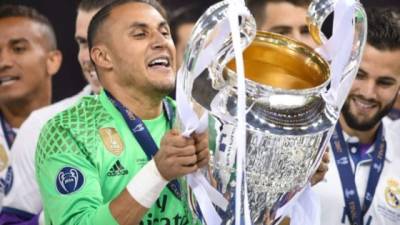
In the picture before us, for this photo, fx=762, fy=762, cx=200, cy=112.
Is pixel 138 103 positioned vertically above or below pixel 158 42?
below

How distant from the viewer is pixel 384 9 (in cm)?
284

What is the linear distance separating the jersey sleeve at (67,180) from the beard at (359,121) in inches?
47.9

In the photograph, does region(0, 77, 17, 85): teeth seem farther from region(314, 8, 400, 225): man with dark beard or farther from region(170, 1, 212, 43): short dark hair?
region(314, 8, 400, 225): man with dark beard

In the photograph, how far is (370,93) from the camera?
9.05 feet

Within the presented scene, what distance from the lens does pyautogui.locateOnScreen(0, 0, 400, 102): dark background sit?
2758mm

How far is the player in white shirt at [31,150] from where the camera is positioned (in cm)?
259

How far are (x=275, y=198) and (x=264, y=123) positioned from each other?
191 mm

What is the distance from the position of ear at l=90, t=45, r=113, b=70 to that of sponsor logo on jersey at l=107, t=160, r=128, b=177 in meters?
0.32

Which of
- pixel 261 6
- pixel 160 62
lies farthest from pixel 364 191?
pixel 160 62

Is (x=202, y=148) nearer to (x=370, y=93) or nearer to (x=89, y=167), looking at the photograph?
(x=89, y=167)

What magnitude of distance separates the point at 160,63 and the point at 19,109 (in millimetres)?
965

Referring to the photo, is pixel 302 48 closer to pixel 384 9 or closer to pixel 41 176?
pixel 41 176

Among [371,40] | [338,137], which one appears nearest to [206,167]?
[338,137]

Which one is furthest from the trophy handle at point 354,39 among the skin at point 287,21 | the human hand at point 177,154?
the skin at point 287,21
